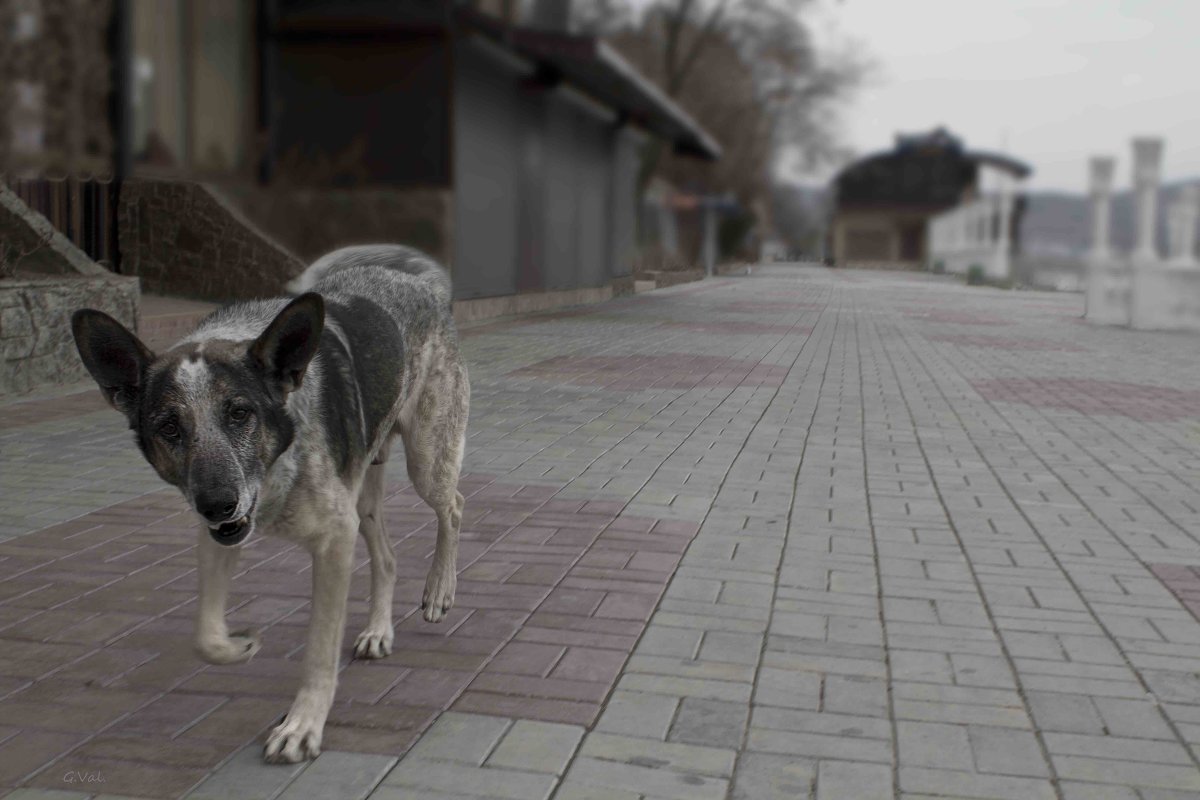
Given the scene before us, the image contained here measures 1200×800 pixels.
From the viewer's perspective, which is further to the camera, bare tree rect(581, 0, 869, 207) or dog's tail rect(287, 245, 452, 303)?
bare tree rect(581, 0, 869, 207)

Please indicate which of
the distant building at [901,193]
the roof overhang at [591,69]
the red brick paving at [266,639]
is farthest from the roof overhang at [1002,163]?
the red brick paving at [266,639]

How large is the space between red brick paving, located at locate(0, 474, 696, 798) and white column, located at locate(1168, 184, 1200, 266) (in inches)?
725

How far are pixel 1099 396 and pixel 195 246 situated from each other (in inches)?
384

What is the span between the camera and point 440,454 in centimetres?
437

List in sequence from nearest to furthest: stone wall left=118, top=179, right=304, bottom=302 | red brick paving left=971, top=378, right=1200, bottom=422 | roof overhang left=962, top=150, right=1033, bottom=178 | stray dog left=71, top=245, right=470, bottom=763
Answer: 1. stray dog left=71, top=245, right=470, bottom=763
2. red brick paving left=971, top=378, right=1200, bottom=422
3. stone wall left=118, top=179, right=304, bottom=302
4. roof overhang left=962, top=150, right=1033, bottom=178

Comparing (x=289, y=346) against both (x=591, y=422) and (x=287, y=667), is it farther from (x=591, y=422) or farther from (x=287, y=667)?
(x=591, y=422)

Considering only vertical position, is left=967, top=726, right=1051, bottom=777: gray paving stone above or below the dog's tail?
below

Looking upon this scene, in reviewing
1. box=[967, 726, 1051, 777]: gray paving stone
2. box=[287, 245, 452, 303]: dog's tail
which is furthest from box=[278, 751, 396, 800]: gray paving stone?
box=[287, 245, 452, 303]: dog's tail

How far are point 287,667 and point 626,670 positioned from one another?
3.53 ft

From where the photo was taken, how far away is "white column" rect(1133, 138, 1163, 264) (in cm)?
2188

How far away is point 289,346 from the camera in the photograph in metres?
3.26

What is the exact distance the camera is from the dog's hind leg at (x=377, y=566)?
13.9ft

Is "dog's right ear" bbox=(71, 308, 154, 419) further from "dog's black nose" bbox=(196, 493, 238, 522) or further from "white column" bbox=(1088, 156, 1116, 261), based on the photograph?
"white column" bbox=(1088, 156, 1116, 261)

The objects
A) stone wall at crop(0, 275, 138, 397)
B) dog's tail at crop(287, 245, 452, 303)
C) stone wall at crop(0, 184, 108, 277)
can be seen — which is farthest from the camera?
stone wall at crop(0, 184, 108, 277)
